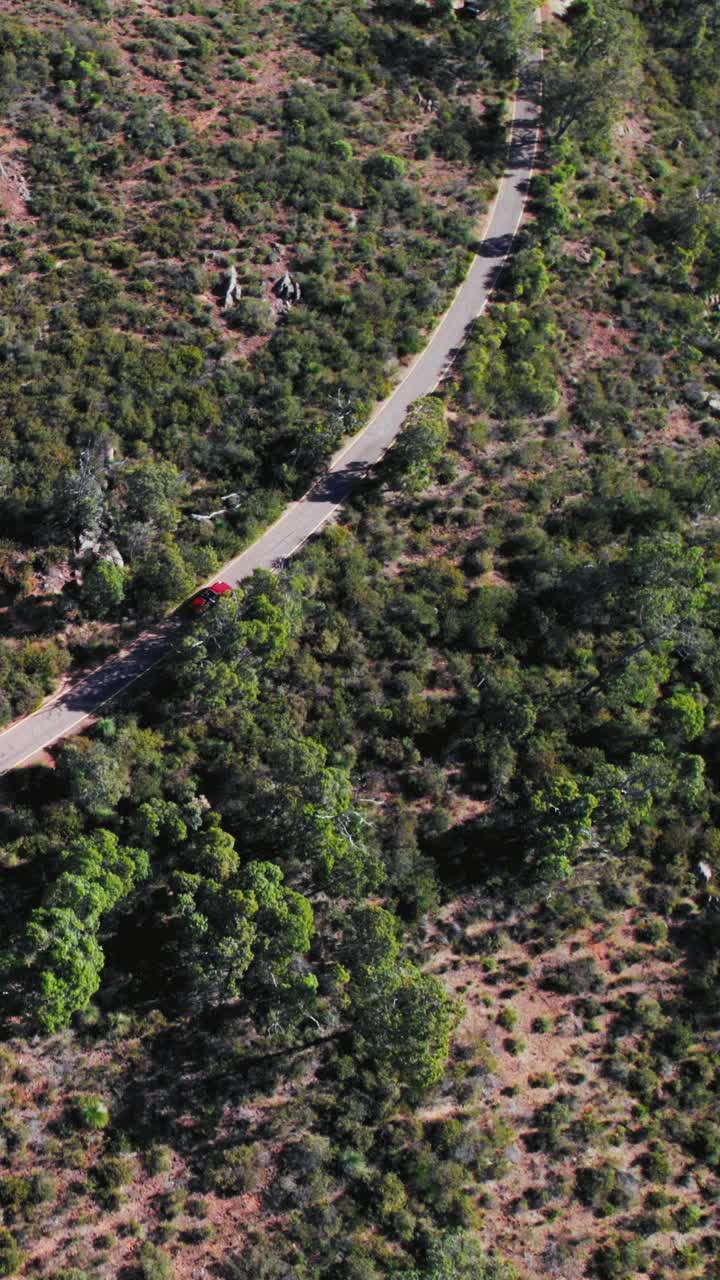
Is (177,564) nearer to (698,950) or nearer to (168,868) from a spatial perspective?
(168,868)

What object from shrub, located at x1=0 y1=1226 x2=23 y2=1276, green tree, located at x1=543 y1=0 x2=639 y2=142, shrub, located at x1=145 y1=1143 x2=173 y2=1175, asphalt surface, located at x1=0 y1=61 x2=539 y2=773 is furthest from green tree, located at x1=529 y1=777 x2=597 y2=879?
green tree, located at x1=543 y1=0 x2=639 y2=142

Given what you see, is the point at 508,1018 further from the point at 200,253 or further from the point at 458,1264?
the point at 200,253

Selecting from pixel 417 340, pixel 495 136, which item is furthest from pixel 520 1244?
pixel 495 136

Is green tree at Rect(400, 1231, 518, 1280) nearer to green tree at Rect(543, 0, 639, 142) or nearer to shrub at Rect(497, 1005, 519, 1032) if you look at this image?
shrub at Rect(497, 1005, 519, 1032)

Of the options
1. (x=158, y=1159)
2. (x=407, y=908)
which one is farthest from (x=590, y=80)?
(x=158, y=1159)

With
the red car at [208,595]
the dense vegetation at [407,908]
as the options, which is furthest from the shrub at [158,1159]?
the red car at [208,595]

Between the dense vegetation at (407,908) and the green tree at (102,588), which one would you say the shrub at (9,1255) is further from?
the green tree at (102,588)
